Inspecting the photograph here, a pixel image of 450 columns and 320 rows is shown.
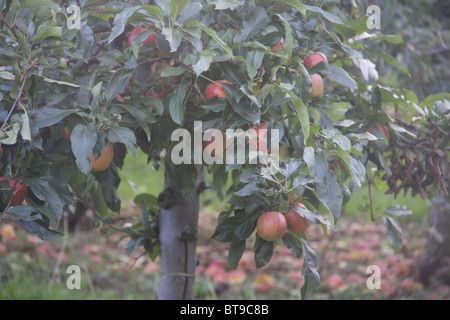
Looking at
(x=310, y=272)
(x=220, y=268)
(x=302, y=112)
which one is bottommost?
(x=220, y=268)

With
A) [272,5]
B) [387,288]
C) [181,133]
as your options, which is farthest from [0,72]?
[387,288]

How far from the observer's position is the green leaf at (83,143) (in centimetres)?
91

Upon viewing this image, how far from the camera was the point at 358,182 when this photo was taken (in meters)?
0.96

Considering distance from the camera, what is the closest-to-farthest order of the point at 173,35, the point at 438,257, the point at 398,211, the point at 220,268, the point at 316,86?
the point at 173,35 < the point at 316,86 < the point at 398,211 < the point at 438,257 < the point at 220,268

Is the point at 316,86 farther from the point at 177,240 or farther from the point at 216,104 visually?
the point at 177,240

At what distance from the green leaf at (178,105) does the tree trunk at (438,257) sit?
2.05m

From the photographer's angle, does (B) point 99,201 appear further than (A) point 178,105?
Yes

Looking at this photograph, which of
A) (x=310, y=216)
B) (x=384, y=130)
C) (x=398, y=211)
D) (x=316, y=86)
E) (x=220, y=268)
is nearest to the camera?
(x=310, y=216)

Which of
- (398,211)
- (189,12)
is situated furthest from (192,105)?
(398,211)

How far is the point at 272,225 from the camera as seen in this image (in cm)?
103

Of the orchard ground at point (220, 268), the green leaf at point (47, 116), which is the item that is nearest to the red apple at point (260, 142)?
the green leaf at point (47, 116)

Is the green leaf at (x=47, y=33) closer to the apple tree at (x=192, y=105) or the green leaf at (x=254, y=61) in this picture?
the apple tree at (x=192, y=105)

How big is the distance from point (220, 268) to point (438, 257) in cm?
122
